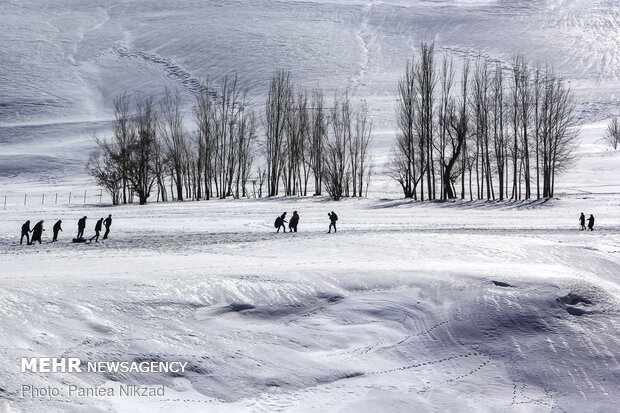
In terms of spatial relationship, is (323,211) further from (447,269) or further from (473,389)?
(473,389)

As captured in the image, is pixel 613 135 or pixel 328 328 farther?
pixel 613 135

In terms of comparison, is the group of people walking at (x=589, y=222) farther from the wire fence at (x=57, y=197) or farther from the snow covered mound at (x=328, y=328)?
the wire fence at (x=57, y=197)

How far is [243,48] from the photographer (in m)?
147

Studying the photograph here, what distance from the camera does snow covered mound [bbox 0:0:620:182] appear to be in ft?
399

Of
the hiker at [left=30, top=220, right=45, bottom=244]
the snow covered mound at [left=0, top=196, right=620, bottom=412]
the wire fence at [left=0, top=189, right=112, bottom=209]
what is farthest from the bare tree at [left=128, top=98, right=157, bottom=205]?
the snow covered mound at [left=0, top=196, right=620, bottom=412]

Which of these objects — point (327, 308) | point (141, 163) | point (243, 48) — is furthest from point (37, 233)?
point (243, 48)

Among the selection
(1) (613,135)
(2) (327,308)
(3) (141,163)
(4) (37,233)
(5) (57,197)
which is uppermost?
(1) (613,135)

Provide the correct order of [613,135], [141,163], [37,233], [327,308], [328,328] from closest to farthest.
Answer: [328,328] < [327,308] < [37,233] < [141,163] < [613,135]

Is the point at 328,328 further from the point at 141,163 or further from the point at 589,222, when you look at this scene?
the point at 141,163

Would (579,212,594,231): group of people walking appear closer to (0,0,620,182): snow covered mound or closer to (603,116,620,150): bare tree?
(0,0,620,182): snow covered mound

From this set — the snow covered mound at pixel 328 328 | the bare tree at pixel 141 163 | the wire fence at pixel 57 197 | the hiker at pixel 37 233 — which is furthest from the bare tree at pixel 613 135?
the hiker at pixel 37 233

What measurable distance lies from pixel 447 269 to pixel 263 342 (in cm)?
634

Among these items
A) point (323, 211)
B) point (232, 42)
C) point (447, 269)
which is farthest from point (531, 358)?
point (232, 42)

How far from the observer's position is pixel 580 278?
16359mm
